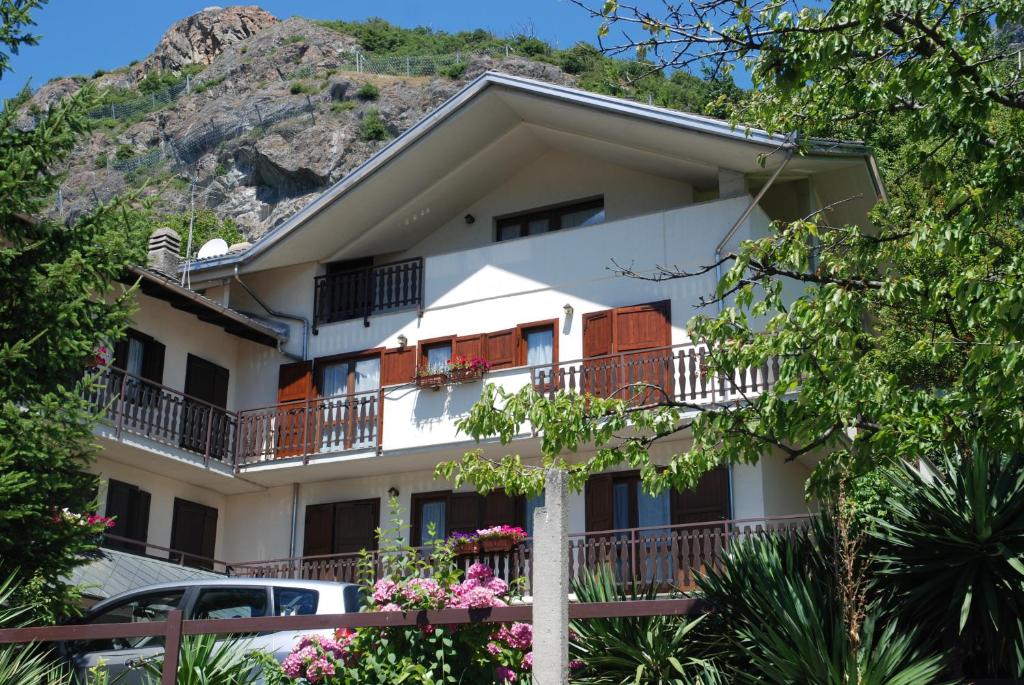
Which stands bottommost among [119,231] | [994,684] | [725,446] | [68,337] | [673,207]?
[994,684]

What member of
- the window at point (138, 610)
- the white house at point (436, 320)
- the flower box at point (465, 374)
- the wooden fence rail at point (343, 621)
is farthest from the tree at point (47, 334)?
the flower box at point (465, 374)

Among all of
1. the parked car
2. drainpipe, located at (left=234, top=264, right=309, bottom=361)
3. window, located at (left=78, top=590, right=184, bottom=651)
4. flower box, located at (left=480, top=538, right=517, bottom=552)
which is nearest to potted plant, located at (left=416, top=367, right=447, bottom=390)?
drainpipe, located at (left=234, top=264, right=309, bottom=361)

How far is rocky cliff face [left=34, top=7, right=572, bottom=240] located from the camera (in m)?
79.2

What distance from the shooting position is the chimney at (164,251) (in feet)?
89.3

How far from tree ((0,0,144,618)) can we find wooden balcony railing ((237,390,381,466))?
944 cm

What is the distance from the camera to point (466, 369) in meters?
23.2

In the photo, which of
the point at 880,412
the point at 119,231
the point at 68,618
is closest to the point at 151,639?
the point at 68,618

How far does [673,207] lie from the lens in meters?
23.5

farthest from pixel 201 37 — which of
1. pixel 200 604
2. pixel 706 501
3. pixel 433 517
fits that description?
pixel 200 604

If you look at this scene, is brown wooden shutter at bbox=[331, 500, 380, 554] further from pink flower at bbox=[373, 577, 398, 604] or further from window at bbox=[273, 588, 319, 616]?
pink flower at bbox=[373, 577, 398, 604]

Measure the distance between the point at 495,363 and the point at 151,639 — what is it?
1108 centimetres

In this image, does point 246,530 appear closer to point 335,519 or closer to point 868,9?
point 335,519

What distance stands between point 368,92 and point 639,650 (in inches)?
3059

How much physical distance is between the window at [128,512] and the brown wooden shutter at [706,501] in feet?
29.9
